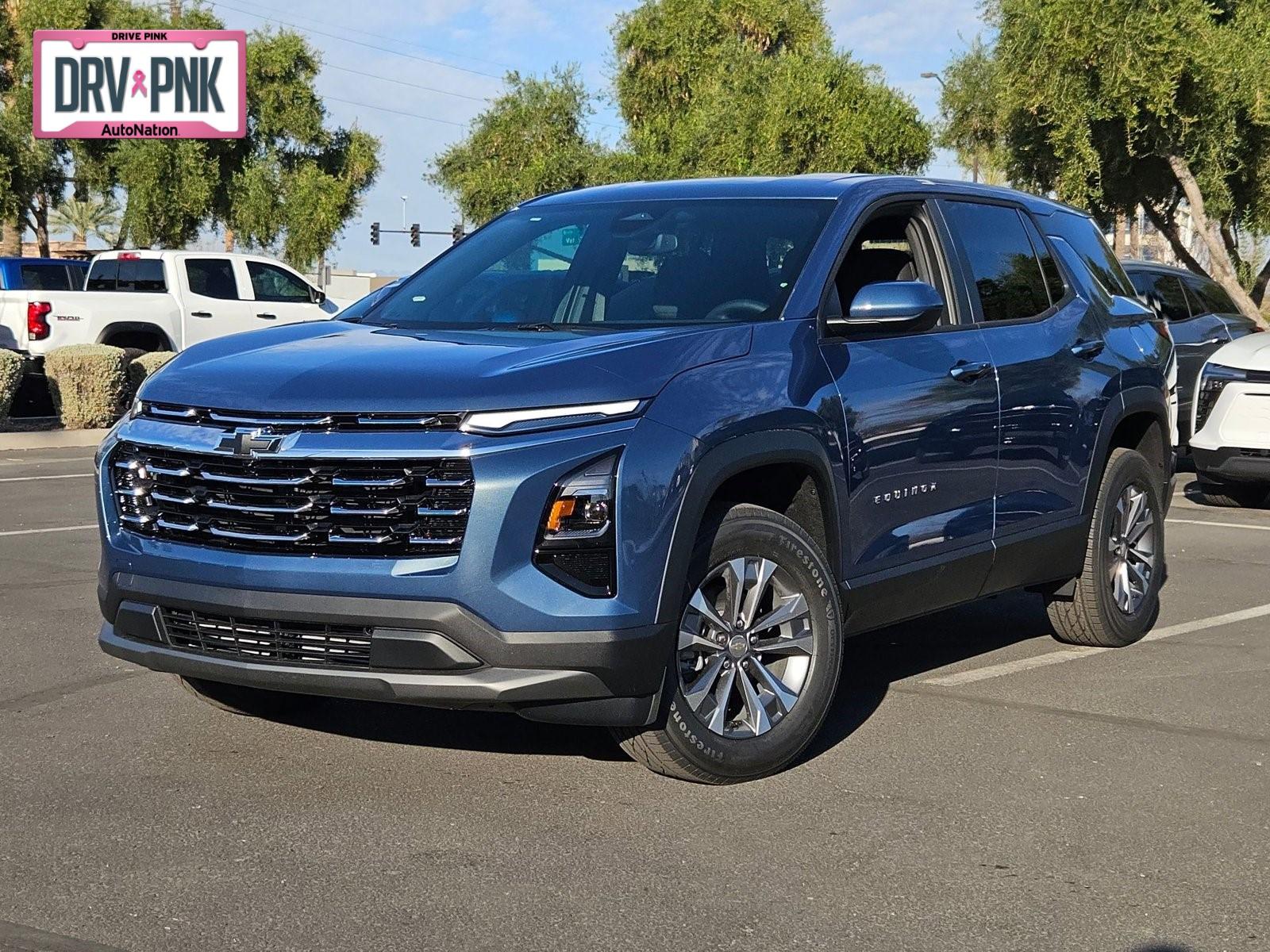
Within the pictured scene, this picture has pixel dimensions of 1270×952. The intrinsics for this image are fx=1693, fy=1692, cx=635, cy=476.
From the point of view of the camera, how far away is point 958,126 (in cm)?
4169

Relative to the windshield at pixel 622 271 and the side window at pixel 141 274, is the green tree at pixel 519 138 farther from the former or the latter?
the windshield at pixel 622 271

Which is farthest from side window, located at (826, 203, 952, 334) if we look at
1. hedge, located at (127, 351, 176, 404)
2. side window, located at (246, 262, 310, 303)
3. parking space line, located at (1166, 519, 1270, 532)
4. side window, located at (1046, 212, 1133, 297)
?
side window, located at (246, 262, 310, 303)

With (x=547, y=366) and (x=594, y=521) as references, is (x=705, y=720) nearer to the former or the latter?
(x=594, y=521)

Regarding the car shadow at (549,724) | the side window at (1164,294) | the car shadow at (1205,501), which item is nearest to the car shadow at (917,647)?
the car shadow at (549,724)

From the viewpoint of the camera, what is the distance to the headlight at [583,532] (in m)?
4.54

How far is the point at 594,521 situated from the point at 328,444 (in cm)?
75

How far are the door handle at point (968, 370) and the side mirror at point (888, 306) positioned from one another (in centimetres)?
42

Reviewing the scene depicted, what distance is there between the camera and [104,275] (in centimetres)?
2305

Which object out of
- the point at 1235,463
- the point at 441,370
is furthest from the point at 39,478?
the point at 441,370

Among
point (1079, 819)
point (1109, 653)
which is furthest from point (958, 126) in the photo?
point (1079, 819)

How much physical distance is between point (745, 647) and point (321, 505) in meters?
1.35

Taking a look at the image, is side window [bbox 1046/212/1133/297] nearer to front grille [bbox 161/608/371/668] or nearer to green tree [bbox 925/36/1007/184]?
front grille [bbox 161/608/371/668]

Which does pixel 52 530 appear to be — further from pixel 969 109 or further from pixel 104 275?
pixel 969 109

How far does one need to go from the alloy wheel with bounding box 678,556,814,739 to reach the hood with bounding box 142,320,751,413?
2.17 feet
